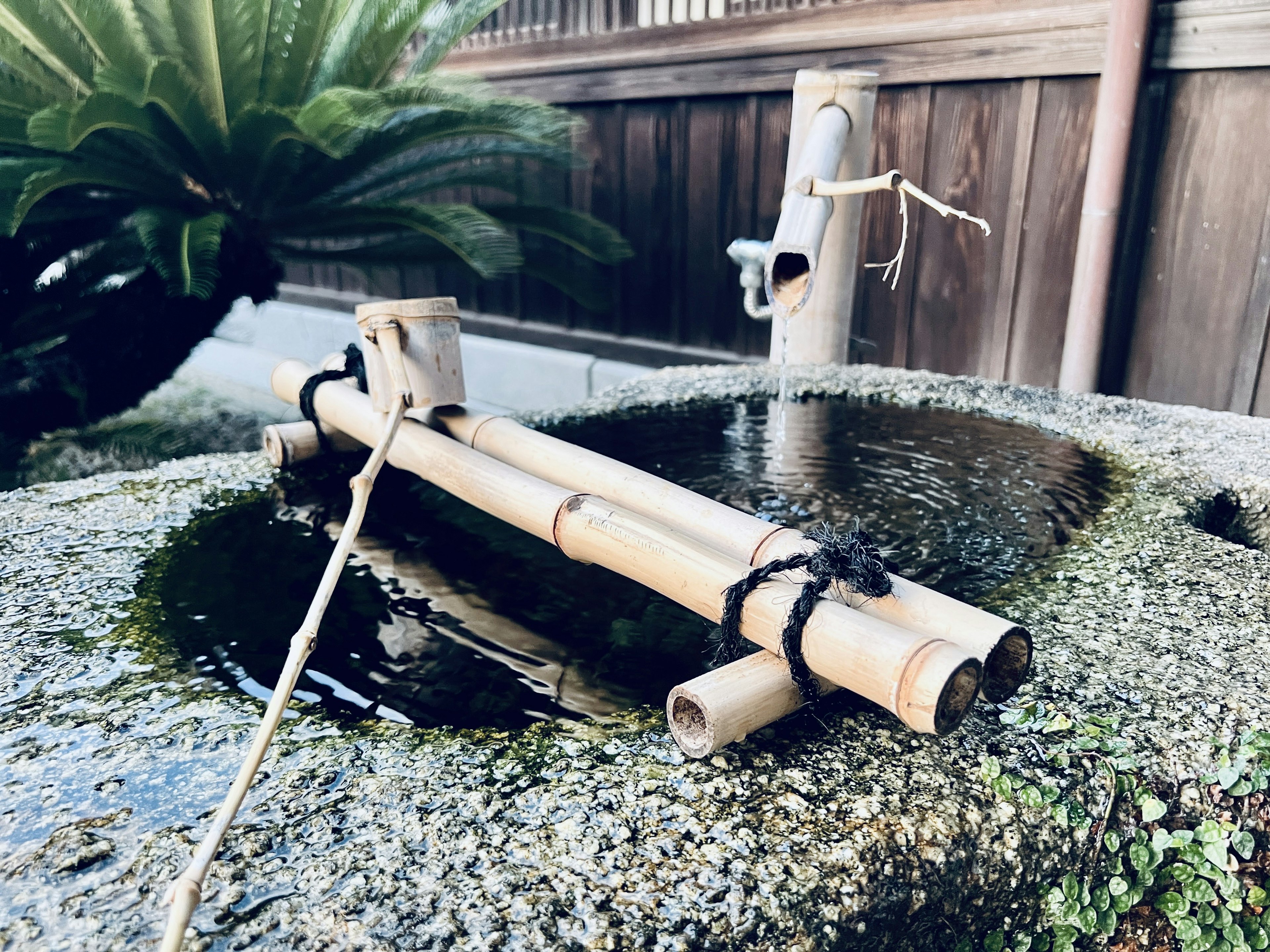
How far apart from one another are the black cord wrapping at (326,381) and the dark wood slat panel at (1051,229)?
2.50 metres

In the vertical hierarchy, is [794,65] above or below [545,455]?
above

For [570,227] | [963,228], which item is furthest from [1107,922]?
[570,227]

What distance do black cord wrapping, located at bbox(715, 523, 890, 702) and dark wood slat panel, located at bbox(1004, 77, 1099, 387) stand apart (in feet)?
8.40

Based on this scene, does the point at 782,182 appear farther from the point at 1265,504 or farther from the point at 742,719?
the point at 742,719

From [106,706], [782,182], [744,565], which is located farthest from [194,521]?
[782,182]

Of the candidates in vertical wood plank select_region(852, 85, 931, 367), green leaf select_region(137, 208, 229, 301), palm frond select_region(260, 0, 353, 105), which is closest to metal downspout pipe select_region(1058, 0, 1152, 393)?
vertical wood plank select_region(852, 85, 931, 367)

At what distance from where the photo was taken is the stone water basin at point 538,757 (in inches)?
39.7

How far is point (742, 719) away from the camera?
123 cm

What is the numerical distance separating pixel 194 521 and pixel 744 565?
4.57ft

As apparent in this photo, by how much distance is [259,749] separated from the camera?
102 cm

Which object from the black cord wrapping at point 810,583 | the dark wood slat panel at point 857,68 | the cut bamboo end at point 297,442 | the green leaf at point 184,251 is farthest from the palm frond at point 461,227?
the black cord wrapping at point 810,583

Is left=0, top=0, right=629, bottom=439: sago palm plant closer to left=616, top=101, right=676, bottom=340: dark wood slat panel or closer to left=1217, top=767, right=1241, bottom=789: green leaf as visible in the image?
left=616, top=101, right=676, bottom=340: dark wood slat panel

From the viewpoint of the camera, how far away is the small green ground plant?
47.0 inches

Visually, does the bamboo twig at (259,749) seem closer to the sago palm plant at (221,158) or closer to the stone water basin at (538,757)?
the stone water basin at (538,757)
